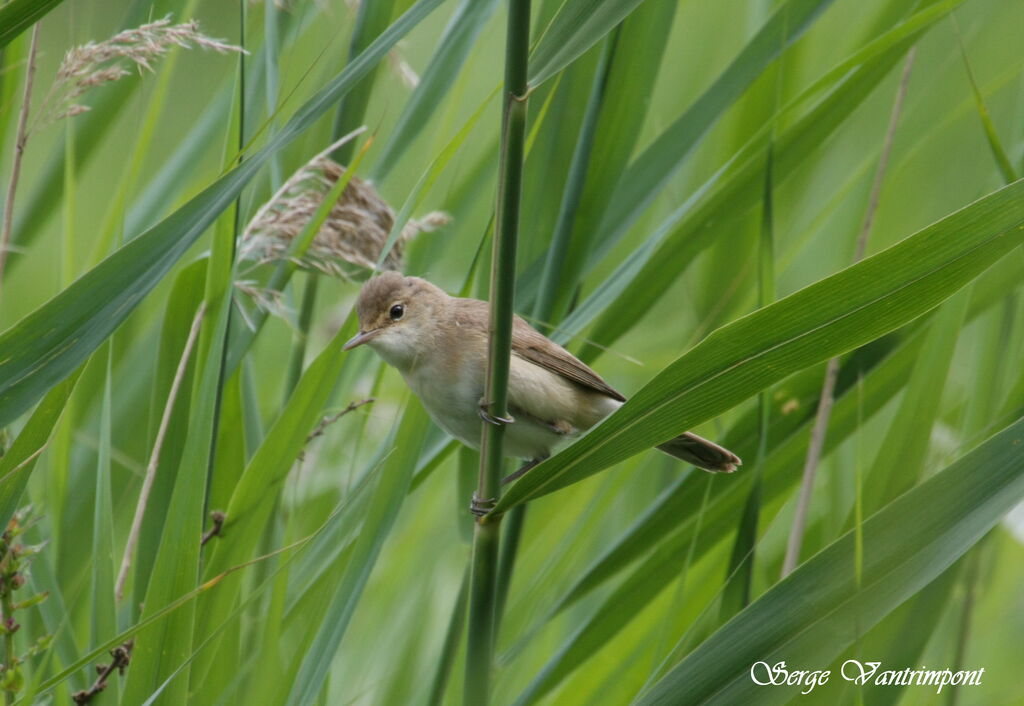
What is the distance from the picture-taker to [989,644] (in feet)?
10.0

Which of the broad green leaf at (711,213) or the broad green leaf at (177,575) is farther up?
the broad green leaf at (711,213)

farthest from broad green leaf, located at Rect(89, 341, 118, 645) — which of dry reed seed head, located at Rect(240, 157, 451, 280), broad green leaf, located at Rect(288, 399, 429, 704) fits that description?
dry reed seed head, located at Rect(240, 157, 451, 280)

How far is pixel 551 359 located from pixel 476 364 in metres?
0.22

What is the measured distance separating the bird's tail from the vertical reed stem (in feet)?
2.08

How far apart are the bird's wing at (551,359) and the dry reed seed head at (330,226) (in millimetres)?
411

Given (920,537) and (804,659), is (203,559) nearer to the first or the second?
(804,659)

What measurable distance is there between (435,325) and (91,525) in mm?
949

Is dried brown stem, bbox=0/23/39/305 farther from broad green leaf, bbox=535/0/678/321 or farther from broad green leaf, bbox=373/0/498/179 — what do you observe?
broad green leaf, bbox=535/0/678/321

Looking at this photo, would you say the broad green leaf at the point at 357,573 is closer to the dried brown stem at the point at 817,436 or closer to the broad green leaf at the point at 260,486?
the broad green leaf at the point at 260,486

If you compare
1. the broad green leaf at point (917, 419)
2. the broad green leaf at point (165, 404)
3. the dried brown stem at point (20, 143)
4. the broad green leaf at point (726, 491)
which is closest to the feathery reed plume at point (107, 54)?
the dried brown stem at point (20, 143)

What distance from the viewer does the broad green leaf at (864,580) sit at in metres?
1.44

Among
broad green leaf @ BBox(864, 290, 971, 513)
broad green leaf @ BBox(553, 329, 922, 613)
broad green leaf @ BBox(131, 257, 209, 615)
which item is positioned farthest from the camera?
broad green leaf @ BBox(553, 329, 922, 613)

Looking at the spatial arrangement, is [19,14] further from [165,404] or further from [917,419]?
[917,419]

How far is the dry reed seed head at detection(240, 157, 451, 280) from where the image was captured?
2.07 meters
